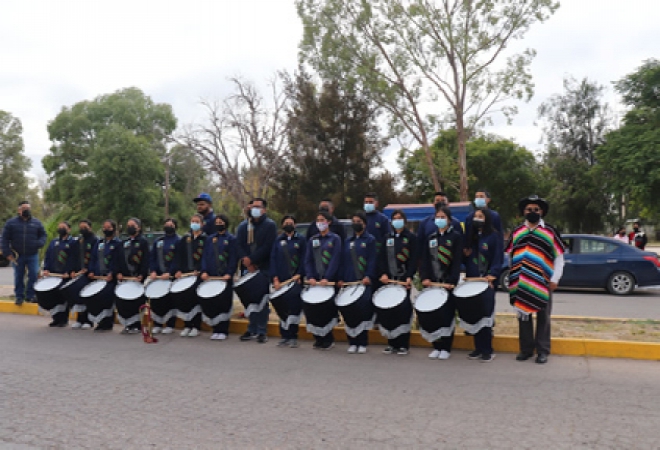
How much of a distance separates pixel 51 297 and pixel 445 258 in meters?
6.57

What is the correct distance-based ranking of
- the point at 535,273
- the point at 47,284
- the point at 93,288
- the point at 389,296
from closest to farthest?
1. the point at 535,273
2. the point at 389,296
3. the point at 93,288
4. the point at 47,284

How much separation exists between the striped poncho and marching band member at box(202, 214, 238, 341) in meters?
4.00

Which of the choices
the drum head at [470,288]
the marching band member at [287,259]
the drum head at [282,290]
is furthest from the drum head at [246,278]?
the drum head at [470,288]

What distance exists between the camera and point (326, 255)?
7738mm

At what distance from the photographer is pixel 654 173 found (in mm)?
24828

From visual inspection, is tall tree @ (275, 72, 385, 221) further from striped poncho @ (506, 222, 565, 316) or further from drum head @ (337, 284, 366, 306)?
striped poncho @ (506, 222, 565, 316)

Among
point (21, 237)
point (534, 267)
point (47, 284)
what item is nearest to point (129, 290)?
point (47, 284)

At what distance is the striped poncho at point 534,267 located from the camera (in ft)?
21.5

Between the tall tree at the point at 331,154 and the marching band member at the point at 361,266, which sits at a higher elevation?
the tall tree at the point at 331,154

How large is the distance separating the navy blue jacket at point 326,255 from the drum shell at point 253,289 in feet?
2.49

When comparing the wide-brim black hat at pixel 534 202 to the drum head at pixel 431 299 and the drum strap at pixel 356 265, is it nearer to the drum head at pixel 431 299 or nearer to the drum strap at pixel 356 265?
the drum head at pixel 431 299

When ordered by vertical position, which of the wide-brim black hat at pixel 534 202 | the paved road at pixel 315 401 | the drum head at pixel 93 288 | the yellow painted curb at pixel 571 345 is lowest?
the paved road at pixel 315 401

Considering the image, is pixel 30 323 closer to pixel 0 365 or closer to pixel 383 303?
pixel 0 365

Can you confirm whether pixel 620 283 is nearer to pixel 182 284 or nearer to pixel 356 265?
pixel 356 265
